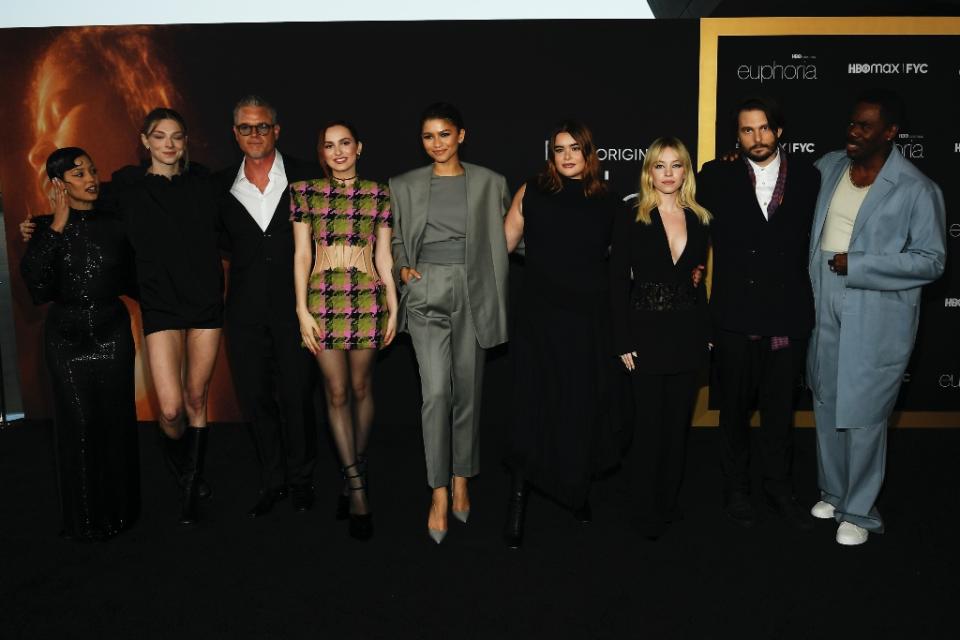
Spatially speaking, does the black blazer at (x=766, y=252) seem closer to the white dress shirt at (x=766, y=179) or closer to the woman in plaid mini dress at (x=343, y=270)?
the white dress shirt at (x=766, y=179)

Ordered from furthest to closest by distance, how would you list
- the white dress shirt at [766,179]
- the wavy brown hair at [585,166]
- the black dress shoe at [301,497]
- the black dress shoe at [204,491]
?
the black dress shoe at [204,491]
the black dress shoe at [301,497]
the white dress shirt at [766,179]
the wavy brown hair at [585,166]

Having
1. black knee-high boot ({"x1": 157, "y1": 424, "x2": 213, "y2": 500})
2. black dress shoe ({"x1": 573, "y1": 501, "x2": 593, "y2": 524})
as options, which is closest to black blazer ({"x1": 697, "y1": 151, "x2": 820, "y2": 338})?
black dress shoe ({"x1": 573, "y1": 501, "x2": 593, "y2": 524})

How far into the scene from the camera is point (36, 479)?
13.9ft

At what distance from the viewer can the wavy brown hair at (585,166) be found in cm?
309

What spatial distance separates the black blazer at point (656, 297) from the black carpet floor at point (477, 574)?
87 centimetres

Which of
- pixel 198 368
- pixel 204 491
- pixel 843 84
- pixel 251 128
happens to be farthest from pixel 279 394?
pixel 843 84

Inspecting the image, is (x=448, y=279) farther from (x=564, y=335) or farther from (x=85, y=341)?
(x=85, y=341)

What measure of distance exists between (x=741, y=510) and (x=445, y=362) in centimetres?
158

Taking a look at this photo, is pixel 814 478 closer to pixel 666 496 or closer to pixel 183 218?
pixel 666 496

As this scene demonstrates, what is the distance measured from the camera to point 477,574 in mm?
3035

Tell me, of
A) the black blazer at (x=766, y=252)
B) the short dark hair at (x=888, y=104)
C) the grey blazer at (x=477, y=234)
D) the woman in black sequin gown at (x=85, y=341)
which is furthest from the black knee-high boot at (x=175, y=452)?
the short dark hair at (x=888, y=104)

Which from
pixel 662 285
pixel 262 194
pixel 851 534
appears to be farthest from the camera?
pixel 262 194

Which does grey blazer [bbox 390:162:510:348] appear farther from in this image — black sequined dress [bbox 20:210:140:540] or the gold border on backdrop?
the gold border on backdrop

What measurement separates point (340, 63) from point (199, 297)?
223cm
